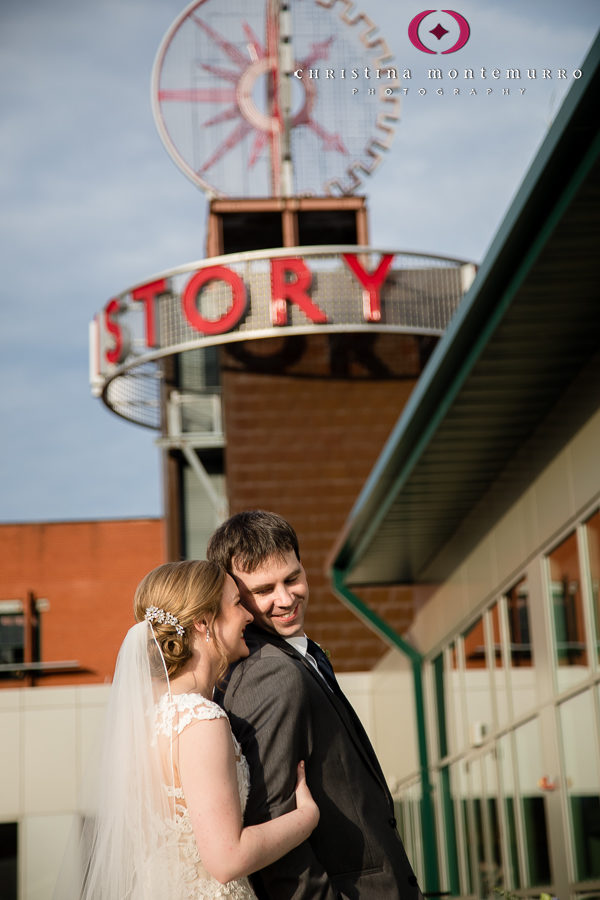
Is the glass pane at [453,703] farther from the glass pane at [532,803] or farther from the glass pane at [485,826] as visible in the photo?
the glass pane at [532,803]

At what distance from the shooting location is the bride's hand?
11.9 feet

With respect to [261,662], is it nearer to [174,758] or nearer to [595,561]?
[174,758]

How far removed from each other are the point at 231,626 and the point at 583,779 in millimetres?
5916

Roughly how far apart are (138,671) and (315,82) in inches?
992

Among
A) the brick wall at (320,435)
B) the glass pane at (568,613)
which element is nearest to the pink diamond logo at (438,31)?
the glass pane at (568,613)

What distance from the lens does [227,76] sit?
26.9m

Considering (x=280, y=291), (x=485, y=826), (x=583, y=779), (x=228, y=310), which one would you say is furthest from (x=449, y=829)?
(x=228, y=310)

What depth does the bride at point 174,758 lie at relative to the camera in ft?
11.9

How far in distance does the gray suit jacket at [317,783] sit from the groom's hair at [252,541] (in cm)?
29

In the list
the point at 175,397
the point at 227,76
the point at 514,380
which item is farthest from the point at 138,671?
the point at 227,76

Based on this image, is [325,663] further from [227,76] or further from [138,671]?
[227,76]

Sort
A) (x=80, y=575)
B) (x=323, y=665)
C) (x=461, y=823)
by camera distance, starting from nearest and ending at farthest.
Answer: (x=323, y=665) < (x=461, y=823) < (x=80, y=575)

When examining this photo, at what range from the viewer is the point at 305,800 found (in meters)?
3.67

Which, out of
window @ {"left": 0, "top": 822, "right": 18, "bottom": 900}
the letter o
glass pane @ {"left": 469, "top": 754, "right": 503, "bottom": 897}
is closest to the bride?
glass pane @ {"left": 469, "top": 754, "right": 503, "bottom": 897}
